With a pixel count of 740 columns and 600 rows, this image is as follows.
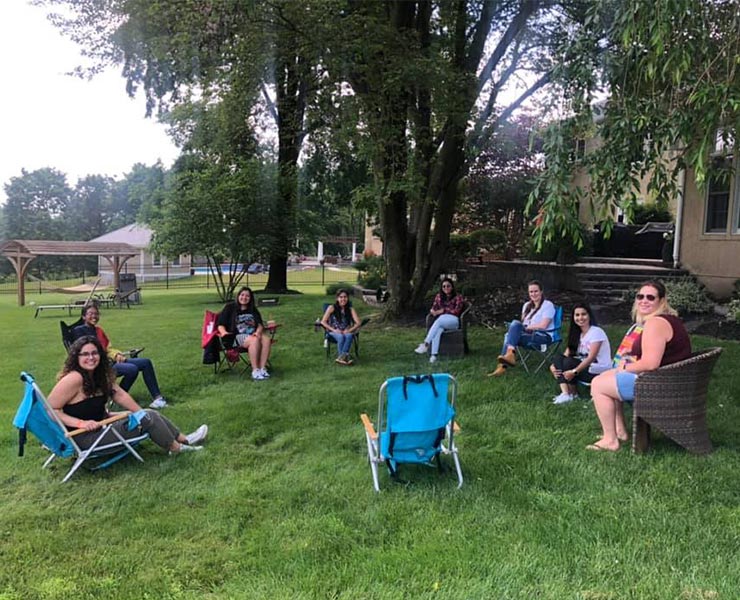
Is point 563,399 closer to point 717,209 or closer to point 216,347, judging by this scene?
point 216,347

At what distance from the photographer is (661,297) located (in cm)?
384

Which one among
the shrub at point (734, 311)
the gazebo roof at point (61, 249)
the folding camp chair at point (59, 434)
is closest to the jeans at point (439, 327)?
the folding camp chair at point (59, 434)

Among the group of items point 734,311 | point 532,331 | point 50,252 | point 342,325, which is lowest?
point 342,325

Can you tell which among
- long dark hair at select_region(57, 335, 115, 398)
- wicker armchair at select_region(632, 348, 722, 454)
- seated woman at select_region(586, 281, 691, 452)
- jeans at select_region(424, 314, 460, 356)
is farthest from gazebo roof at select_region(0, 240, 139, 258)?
wicker armchair at select_region(632, 348, 722, 454)

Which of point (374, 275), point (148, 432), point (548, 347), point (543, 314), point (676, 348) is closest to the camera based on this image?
point (676, 348)

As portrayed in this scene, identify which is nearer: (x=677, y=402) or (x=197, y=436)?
(x=677, y=402)

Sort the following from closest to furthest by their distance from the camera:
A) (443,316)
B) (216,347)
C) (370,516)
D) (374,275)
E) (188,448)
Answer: (370,516), (188,448), (216,347), (443,316), (374,275)

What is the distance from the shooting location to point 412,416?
11.0 ft

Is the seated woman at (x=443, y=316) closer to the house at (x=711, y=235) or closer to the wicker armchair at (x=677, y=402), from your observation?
the wicker armchair at (x=677, y=402)

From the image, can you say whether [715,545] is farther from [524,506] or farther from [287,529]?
[287,529]

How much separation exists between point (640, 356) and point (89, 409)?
372 centimetres

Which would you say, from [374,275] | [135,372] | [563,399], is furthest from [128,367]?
[374,275]

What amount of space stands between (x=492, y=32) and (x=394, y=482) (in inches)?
342

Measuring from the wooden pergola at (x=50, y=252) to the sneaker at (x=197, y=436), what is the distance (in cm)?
1344
